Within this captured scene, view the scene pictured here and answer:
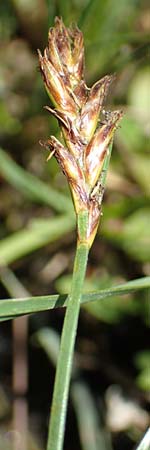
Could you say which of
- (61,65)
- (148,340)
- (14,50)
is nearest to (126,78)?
(14,50)

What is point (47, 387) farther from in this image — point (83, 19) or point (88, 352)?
point (83, 19)

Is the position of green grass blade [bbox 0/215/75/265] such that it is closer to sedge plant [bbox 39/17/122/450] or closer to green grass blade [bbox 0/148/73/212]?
green grass blade [bbox 0/148/73/212]

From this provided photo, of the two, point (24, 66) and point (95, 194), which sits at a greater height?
point (24, 66)

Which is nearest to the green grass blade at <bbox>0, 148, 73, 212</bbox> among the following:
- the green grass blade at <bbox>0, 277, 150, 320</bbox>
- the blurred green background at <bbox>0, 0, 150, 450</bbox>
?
the blurred green background at <bbox>0, 0, 150, 450</bbox>

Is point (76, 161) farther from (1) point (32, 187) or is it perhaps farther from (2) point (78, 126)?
(1) point (32, 187)

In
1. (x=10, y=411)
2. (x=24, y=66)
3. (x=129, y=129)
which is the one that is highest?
(x=24, y=66)

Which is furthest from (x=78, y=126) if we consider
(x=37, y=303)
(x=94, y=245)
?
(x=94, y=245)
